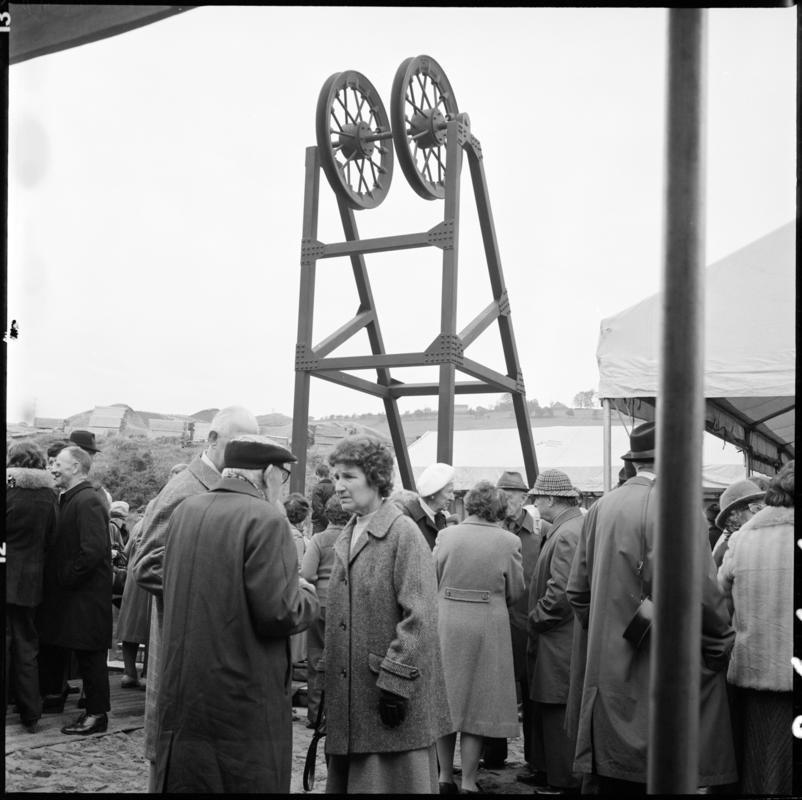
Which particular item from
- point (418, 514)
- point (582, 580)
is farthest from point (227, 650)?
point (418, 514)

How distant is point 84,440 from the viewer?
6012mm

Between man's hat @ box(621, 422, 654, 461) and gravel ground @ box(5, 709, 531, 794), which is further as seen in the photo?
gravel ground @ box(5, 709, 531, 794)

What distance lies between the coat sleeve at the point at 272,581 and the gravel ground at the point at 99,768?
75.8 inches

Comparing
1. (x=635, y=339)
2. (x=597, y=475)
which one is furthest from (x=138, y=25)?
(x=597, y=475)

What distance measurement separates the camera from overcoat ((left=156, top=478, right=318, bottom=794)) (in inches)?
111

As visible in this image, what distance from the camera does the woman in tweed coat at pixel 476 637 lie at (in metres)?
4.76

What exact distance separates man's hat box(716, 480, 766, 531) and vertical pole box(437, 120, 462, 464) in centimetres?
286

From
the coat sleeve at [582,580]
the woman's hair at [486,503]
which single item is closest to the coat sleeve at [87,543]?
the woman's hair at [486,503]

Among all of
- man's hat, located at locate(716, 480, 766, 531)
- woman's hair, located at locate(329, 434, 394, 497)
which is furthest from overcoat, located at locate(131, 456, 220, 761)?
man's hat, located at locate(716, 480, 766, 531)

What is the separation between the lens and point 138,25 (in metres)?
2.73

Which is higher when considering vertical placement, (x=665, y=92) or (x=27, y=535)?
(x=665, y=92)

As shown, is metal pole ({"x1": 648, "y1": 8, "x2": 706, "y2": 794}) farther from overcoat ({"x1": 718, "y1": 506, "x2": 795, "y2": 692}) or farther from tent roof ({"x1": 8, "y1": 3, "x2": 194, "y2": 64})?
overcoat ({"x1": 718, "y1": 506, "x2": 795, "y2": 692})

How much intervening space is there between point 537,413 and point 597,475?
21.2 metres

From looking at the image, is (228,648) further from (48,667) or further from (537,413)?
(537,413)
